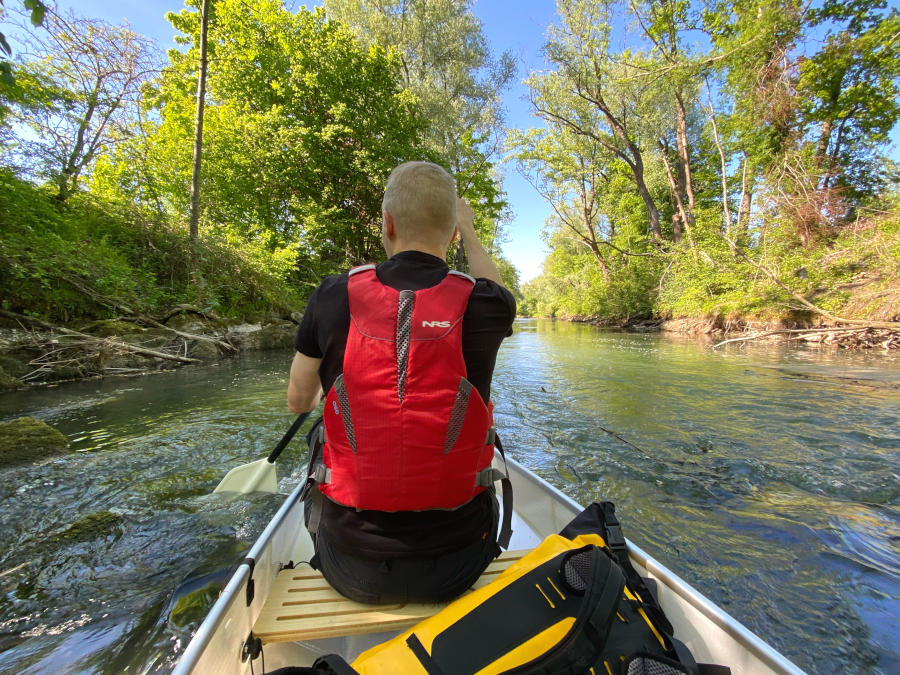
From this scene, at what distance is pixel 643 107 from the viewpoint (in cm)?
1838

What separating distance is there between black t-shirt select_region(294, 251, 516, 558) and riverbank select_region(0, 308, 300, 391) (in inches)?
306

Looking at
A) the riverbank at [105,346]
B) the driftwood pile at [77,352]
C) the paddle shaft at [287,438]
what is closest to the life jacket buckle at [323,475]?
the paddle shaft at [287,438]

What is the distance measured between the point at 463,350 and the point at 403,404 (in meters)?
0.25

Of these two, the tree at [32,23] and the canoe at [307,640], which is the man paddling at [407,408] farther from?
the tree at [32,23]

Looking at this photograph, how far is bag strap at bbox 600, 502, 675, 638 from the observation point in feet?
3.31

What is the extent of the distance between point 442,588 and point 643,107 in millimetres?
23056

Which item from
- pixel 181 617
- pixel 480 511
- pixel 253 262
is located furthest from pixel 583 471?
A: pixel 253 262

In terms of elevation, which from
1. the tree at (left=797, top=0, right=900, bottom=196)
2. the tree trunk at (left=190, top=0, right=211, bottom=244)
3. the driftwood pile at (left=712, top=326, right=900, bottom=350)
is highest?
the tree at (left=797, top=0, right=900, bottom=196)

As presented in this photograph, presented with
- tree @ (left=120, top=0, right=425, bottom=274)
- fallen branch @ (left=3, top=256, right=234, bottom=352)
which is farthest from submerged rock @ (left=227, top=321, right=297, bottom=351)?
tree @ (left=120, top=0, right=425, bottom=274)

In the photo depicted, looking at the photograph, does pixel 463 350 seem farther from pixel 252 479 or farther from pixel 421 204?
pixel 252 479

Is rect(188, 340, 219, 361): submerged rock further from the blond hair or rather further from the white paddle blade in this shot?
the blond hair

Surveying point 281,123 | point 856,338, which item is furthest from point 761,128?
point 281,123

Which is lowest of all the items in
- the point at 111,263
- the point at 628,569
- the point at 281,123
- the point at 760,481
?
the point at 760,481

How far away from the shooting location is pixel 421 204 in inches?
50.0
